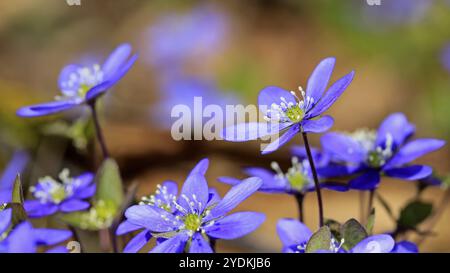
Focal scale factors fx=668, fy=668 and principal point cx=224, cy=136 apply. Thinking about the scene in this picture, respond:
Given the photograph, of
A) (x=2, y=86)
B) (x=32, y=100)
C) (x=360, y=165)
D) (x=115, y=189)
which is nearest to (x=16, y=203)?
(x=115, y=189)

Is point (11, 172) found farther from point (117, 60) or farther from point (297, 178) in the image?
point (297, 178)

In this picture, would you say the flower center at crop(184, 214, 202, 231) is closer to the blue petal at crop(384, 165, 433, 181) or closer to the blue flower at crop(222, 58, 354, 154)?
the blue flower at crop(222, 58, 354, 154)

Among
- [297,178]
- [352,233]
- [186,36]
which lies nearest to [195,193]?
[352,233]

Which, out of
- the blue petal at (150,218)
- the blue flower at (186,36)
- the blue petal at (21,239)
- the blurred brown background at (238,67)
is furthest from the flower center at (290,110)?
the blue flower at (186,36)

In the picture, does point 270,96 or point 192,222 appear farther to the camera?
point 270,96

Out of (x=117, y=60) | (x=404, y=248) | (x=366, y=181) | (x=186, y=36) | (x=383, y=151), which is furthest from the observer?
(x=186, y=36)

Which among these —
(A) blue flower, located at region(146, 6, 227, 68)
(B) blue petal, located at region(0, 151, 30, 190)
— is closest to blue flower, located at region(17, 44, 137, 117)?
(B) blue petal, located at region(0, 151, 30, 190)

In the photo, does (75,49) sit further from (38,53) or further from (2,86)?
(2,86)
